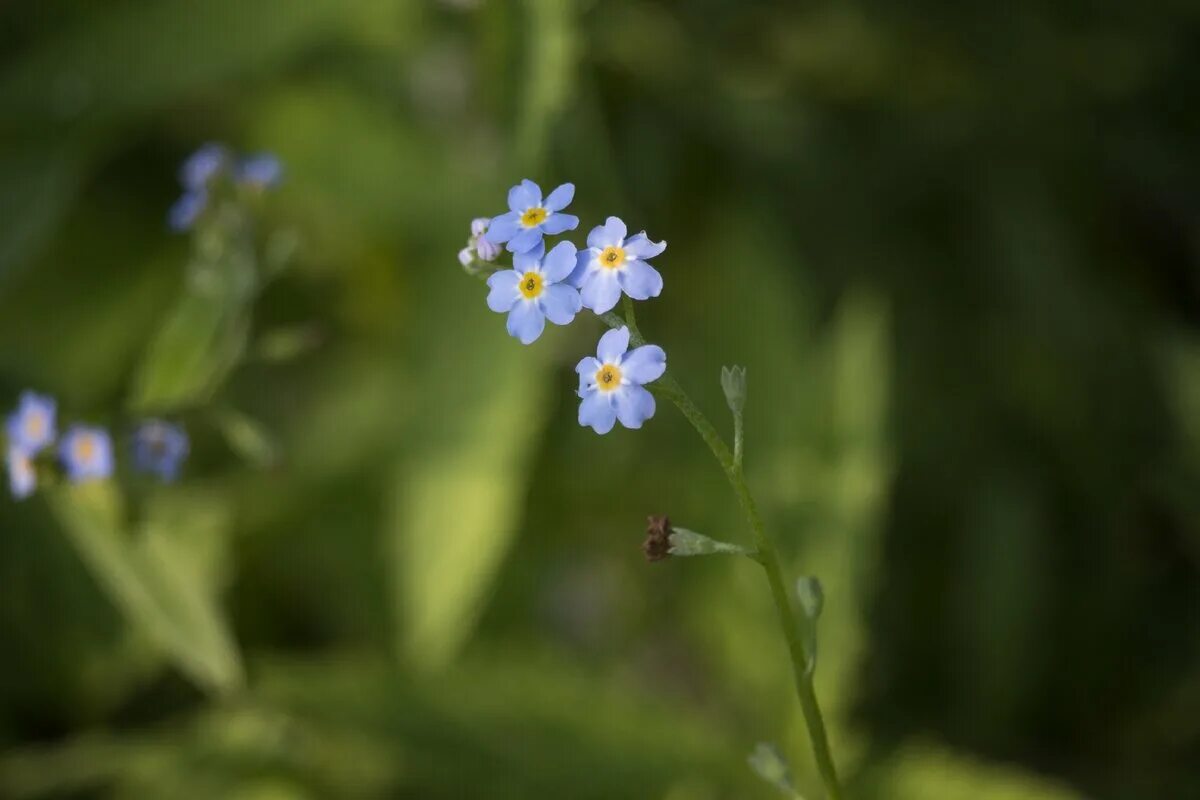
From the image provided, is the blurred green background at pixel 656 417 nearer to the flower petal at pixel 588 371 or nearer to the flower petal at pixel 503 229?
the flower petal at pixel 503 229

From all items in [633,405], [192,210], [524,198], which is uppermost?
[192,210]

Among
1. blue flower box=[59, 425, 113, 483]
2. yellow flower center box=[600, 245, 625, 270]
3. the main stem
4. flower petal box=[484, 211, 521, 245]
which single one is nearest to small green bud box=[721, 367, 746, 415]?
the main stem

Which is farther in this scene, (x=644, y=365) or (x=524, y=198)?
→ (x=524, y=198)

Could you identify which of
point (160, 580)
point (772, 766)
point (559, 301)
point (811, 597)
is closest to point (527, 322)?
point (559, 301)

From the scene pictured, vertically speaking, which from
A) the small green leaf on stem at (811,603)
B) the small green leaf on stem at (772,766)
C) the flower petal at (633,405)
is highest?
the flower petal at (633,405)

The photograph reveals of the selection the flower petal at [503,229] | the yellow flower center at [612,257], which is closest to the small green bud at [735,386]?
the yellow flower center at [612,257]

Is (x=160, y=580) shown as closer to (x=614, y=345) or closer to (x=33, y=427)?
(x=33, y=427)

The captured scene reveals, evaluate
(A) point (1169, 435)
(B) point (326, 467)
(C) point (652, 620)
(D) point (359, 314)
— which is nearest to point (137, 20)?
(D) point (359, 314)
